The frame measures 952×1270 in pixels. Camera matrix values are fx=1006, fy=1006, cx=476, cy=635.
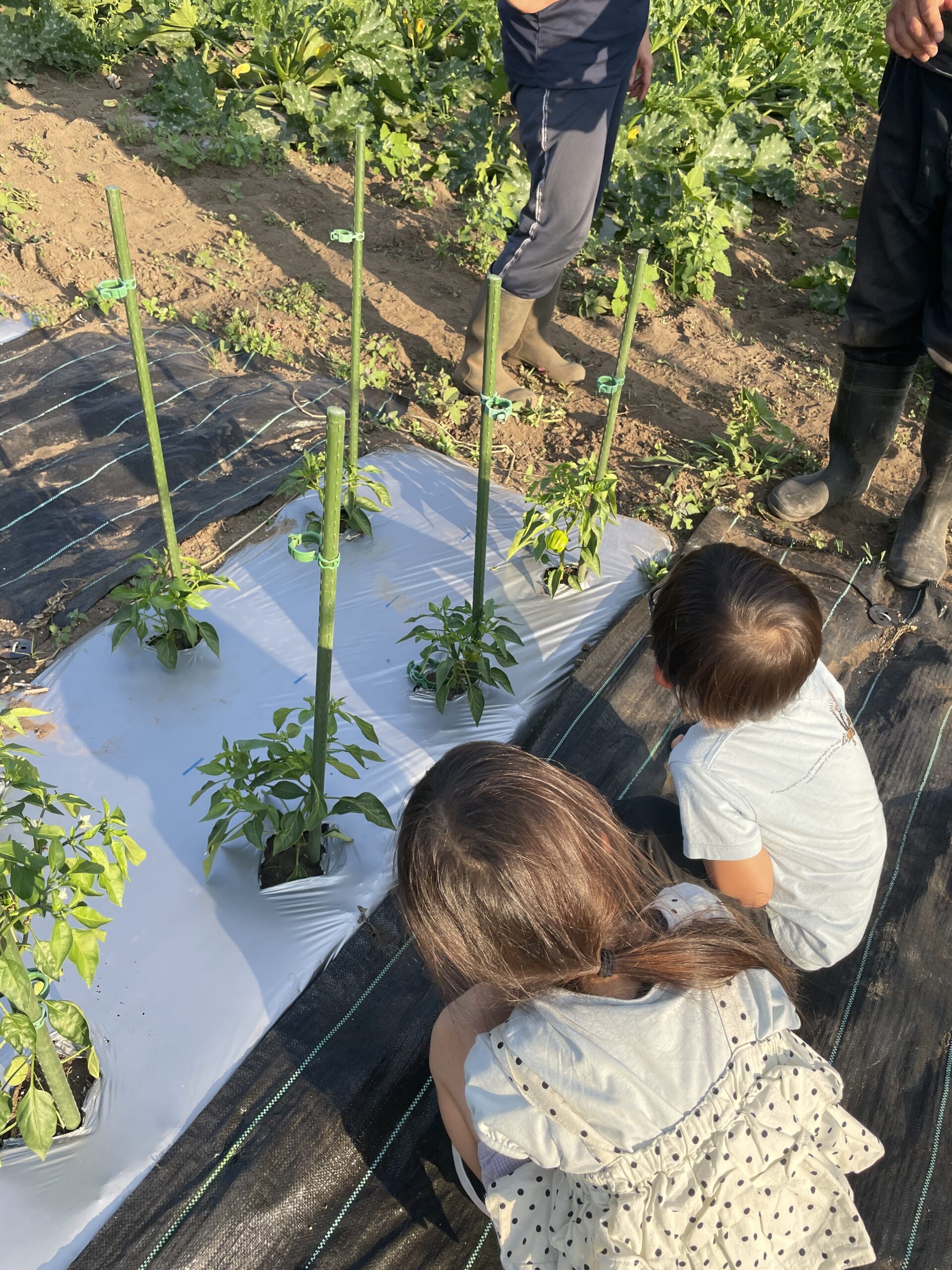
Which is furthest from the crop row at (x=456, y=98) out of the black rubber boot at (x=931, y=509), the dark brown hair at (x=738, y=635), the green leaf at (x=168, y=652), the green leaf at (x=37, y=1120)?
the green leaf at (x=37, y=1120)

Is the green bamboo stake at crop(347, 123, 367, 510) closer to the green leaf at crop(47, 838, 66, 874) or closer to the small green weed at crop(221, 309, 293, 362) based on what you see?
the small green weed at crop(221, 309, 293, 362)

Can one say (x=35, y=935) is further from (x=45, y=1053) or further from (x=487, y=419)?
(x=487, y=419)

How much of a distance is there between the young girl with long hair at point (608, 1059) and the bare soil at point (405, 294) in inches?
74.1

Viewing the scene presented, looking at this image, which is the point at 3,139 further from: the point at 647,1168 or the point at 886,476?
the point at 647,1168

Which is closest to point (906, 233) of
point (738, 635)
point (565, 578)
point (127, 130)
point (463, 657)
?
point (565, 578)

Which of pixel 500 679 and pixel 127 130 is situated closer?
pixel 500 679

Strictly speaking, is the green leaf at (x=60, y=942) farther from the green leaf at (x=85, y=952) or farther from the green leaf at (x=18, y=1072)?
the green leaf at (x=18, y=1072)

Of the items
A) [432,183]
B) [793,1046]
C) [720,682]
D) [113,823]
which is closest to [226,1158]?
[113,823]

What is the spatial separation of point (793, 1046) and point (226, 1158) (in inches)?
37.0

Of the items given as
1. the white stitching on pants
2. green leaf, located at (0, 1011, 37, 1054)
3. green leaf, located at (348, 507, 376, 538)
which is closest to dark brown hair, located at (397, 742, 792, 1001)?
green leaf, located at (0, 1011, 37, 1054)

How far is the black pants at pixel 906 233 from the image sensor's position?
254 cm

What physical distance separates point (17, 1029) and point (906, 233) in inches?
108

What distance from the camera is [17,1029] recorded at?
51.9 inches

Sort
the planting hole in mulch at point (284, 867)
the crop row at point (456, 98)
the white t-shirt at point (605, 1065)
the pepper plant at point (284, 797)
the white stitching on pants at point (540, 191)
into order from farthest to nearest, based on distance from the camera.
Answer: the crop row at point (456, 98) → the white stitching on pants at point (540, 191) → the planting hole in mulch at point (284, 867) → the pepper plant at point (284, 797) → the white t-shirt at point (605, 1065)
